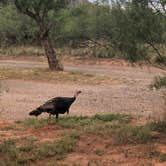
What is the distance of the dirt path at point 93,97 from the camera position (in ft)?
55.7

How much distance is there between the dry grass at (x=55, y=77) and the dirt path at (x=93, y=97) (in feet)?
4.05

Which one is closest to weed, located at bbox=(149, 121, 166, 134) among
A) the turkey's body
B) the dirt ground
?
the dirt ground

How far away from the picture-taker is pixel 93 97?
21516 mm

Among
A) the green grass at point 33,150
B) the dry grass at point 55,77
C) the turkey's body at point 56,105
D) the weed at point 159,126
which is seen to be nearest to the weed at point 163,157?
the green grass at point 33,150

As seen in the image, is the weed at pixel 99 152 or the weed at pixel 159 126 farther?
the weed at pixel 159 126

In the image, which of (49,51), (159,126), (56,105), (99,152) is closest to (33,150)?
(99,152)

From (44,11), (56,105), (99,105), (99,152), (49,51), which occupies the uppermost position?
(44,11)

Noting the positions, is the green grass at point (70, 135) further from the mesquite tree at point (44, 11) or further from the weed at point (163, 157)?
the mesquite tree at point (44, 11)

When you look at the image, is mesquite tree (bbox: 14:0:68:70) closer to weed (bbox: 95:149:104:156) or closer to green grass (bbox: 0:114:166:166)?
green grass (bbox: 0:114:166:166)

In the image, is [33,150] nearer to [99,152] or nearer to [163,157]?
[99,152]

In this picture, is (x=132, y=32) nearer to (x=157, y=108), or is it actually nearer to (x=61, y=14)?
(x=157, y=108)

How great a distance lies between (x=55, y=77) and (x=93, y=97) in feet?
28.8

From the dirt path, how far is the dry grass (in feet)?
4.05

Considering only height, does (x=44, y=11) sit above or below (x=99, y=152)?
above
